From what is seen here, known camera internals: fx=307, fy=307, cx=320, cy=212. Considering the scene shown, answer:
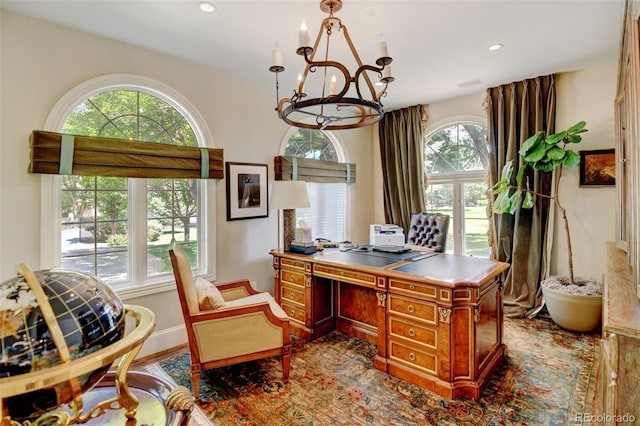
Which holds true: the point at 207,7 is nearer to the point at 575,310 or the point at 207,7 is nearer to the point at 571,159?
the point at 571,159

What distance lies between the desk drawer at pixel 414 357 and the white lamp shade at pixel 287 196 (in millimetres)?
1692

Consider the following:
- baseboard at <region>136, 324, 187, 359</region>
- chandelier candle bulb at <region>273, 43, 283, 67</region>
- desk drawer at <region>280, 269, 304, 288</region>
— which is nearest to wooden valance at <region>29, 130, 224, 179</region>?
desk drawer at <region>280, 269, 304, 288</region>

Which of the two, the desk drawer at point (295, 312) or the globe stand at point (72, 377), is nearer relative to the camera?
the globe stand at point (72, 377)

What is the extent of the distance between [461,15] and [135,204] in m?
3.26

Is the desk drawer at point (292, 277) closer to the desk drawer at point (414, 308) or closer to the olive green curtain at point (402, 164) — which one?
the desk drawer at point (414, 308)

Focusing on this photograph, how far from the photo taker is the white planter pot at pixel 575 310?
3.12 metres

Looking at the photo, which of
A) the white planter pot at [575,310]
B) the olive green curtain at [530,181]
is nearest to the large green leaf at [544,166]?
the olive green curtain at [530,181]

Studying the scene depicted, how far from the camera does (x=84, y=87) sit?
2.56 metres

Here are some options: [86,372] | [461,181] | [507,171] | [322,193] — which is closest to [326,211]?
[322,193]

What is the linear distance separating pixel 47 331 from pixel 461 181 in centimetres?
478

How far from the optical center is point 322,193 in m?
4.73

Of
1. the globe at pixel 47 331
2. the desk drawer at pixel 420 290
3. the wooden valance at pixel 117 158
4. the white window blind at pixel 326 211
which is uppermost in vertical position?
the wooden valance at pixel 117 158

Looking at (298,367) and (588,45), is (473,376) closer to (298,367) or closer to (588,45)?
(298,367)

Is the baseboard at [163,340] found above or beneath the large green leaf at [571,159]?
beneath
